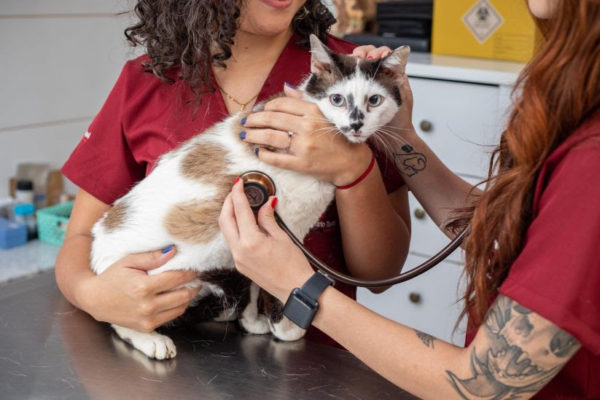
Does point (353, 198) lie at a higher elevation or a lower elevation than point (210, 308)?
higher

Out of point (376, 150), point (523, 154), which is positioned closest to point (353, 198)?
point (376, 150)

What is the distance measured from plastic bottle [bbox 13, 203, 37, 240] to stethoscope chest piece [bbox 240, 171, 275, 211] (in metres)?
1.43

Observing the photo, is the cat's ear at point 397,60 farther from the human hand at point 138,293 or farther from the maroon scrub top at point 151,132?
the human hand at point 138,293

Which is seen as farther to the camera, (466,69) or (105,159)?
(466,69)

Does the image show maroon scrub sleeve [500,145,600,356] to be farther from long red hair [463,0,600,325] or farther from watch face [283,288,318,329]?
watch face [283,288,318,329]

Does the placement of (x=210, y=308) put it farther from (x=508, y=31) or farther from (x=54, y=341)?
(x=508, y=31)

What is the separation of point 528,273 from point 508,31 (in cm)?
210

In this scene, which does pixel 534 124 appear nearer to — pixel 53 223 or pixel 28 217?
pixel 53 223

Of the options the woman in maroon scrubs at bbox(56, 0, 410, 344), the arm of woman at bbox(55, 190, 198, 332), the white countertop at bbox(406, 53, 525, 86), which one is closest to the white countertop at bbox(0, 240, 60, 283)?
the woman in maroon scrubs at bbox(56, 0, 410, 344)

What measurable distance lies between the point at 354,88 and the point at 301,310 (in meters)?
0.43

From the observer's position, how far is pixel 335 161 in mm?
1167

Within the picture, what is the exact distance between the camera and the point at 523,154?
81 centimetres

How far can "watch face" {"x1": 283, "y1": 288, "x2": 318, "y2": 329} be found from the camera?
0.96m

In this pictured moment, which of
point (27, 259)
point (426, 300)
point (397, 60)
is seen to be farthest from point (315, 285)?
point (426, 300)
